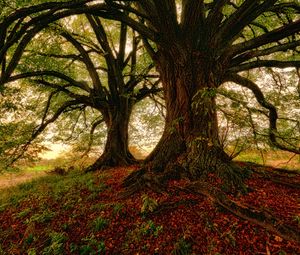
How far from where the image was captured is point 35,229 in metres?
4.87

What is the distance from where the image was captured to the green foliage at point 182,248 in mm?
3449

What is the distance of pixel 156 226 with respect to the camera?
4.09 m

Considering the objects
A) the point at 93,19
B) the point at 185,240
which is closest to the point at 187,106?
the point at 185,240

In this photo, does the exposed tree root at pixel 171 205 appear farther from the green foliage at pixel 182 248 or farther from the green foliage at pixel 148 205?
the green foliage at pixel 182 248

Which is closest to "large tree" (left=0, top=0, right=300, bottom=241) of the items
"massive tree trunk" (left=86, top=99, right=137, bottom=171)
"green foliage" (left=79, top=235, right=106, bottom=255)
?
"green foliage" (left=79, top=235, right=106, bottom=255)

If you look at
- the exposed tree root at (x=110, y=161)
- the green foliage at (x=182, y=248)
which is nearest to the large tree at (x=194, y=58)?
the green foliage at (x=182, y=248)

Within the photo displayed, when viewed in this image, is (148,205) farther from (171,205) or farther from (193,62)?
(193,62)

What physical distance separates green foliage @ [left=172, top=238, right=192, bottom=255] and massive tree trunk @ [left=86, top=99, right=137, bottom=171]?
22.3 feet

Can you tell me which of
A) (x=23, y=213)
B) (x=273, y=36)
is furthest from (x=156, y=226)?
(x=273, y=36)

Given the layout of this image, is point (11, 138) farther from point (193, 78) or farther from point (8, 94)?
point (193, 78)

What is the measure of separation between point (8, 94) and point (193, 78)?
5.06 metres

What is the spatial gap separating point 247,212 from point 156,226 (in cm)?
142

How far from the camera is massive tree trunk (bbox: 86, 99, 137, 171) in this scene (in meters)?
10.4

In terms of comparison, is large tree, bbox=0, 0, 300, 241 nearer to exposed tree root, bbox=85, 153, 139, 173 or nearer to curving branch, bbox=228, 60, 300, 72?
curving branch, bbox=228, 60, 300, 72
